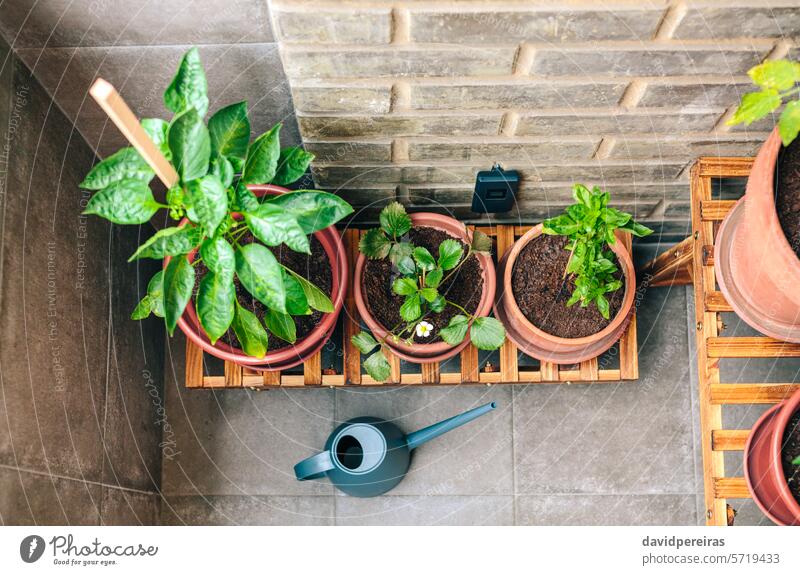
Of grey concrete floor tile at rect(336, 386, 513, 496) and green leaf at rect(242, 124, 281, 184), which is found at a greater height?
green leaf at rect(242, 124, 281, 184)

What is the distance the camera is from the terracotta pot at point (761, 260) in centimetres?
114

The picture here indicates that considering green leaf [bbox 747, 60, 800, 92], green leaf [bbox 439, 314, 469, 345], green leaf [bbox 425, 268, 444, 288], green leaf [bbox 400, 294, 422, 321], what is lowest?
green leaf [bbox 439, 314, 469, 345]

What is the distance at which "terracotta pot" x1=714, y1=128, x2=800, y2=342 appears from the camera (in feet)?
3.74

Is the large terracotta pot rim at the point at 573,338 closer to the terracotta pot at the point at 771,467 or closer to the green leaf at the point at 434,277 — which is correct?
the green leaf at the point at 434,277

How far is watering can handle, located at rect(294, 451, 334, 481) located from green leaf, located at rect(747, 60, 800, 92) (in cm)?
120

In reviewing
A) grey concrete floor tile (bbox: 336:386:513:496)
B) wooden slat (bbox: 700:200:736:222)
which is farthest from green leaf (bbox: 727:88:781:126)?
grey concrete floor tile (bbox: 336:386:513:496)

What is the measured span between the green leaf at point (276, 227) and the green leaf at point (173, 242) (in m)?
0.09

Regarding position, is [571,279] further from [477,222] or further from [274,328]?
[274,328]

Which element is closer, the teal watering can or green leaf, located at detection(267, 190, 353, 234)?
green leaf, located at detection(267, 190, 353, 234)

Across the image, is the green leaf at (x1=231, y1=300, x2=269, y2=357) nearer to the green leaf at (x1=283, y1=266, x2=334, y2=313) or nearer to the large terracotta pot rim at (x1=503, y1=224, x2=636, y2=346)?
the green leaf at (x1=283, y1=266, x2=334, y2=313)

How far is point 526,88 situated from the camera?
4.36 ft

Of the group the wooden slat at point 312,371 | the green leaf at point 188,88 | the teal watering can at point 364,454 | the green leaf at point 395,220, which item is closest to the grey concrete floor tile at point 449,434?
the teal watering can at point 364,454

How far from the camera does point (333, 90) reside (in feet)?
4.33
